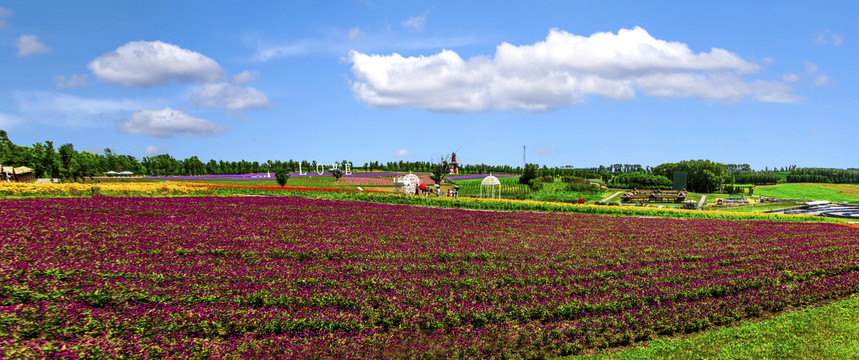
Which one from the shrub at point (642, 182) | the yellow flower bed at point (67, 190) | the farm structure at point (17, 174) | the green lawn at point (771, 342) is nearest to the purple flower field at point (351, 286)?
the green lawn at point (771, 342)

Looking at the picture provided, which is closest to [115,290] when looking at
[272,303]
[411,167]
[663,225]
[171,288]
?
[171,288]

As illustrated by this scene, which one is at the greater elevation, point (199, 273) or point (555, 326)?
point (199, 273)

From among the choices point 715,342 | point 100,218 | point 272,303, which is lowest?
point 715,342

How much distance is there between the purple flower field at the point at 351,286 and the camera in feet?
26.0

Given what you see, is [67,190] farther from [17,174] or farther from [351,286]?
[17,174]

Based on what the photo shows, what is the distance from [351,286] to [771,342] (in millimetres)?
9791

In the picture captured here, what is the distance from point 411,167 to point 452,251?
377ft

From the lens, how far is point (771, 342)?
9.05m

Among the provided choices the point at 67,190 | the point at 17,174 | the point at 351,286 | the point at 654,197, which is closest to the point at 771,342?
the point at 351,286

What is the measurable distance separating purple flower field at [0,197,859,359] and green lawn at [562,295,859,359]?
1.44ft

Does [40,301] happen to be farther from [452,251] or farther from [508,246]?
[508,246]

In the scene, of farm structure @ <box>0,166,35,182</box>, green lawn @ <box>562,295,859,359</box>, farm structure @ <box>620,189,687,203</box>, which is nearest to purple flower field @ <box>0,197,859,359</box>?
green lawn @ <box>562,295,859,359</box>

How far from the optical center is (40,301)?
26.4ft

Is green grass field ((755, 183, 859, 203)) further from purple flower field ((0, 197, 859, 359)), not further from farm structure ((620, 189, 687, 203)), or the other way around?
→ purple flower field ((0, 197, 859, 359))
